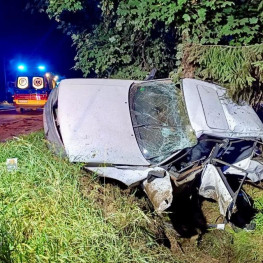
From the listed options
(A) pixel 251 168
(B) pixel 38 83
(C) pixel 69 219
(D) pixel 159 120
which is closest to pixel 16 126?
(B) pixel 38 83

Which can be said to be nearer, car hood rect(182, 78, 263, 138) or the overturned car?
the overturned car

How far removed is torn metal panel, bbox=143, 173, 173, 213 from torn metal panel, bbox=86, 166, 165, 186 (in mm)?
119

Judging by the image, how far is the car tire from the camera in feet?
14.1

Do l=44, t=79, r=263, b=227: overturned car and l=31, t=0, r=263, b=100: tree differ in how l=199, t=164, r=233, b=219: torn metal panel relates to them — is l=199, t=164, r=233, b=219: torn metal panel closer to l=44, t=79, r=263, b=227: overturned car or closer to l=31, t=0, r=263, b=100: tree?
l=44, t=79, r=263, b=227: overturned car

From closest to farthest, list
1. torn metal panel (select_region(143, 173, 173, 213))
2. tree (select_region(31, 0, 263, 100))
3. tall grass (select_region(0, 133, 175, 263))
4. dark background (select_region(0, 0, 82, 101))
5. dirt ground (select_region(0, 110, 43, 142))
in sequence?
tall grass (select_region(0, 133, 175, 263))
torn metal panel (select_region(143, 173, 173, 213))
tree (select_region(31, 0, 263, 100))
dirt ground (select_region(0, 110, 43, 142))
dark background (select_region(0, 0, 82, 101))

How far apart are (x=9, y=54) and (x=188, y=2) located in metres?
Answer: 18.6

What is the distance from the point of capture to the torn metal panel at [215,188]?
14.2 feet

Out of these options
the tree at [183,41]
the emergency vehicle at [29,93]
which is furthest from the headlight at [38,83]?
the tree at [183,41]

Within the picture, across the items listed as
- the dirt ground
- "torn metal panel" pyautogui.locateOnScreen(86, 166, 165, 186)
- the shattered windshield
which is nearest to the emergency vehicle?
the dirt ground

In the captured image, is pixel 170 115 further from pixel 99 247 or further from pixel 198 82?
pixel 99 247

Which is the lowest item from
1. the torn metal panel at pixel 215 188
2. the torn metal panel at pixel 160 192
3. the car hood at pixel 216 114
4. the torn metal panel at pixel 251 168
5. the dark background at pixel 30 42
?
the dark background at pixel 30 42

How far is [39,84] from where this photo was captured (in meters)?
13.1

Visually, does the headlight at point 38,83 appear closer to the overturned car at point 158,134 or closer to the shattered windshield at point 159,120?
the overturned car at point 158,134

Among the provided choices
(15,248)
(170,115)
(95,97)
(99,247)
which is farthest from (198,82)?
(15,248)
